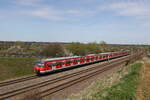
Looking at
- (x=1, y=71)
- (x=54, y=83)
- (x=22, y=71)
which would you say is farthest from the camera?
(x=22, y=71)

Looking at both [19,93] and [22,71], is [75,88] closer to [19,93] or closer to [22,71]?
[19,93]

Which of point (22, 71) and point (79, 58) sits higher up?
point (79, 58)

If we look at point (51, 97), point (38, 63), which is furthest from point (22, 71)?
point (51, 97)

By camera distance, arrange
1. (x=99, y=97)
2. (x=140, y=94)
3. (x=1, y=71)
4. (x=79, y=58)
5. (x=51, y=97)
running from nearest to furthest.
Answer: (x=99, y=97)
(x=140, y=94)
(x=51, y=97)
(x=1, y=71)
(x=79, y=58)

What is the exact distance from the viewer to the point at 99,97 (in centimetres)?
996

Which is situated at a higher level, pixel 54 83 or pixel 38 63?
pixel 38 63

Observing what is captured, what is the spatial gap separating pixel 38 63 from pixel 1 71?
945 centimetres

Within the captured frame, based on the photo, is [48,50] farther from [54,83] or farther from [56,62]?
[54,83]

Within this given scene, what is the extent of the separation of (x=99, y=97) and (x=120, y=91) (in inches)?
61.9

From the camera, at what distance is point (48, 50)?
6106 centimetres

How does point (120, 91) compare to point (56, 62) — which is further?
point (56, 62)

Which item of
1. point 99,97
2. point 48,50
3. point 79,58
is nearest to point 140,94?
point 99,97

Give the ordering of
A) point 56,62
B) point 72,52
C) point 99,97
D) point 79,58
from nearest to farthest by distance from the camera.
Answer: point 99,97, point 56,62, point 79,58, point 72,52

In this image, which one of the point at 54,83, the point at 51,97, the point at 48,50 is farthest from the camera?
the point at 48,50
